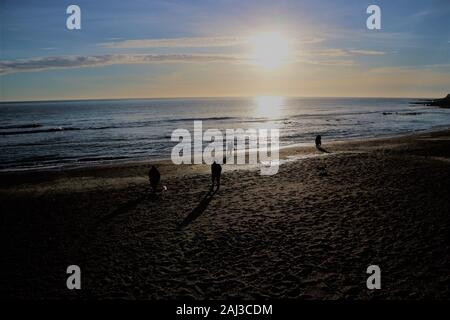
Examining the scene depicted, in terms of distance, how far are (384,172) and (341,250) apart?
11935 mm

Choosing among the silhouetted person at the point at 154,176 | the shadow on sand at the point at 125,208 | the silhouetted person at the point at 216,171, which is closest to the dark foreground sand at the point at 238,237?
the shadow on sand at the point at 125,208

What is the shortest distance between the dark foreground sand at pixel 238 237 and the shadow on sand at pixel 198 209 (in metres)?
0.15

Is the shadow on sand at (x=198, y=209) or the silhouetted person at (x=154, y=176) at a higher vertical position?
the silhouetted person at (x=154, y=176)

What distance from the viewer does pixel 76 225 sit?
13.6m

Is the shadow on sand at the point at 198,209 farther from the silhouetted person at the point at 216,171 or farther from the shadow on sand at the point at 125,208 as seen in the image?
the shadow on sand at the point at 125,208

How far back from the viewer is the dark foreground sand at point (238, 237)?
28.4 ft

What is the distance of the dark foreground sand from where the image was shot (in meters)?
8.66

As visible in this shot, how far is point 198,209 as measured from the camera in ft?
49.0

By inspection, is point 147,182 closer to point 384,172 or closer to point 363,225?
point 363,225

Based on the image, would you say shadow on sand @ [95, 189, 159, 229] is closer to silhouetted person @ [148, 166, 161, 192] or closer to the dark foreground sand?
the dark foreground sand

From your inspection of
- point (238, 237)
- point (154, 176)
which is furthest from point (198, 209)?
point (154, 176)

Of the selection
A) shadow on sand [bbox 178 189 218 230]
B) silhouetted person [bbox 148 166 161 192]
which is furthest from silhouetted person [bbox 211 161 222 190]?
silhouetted person [bbox 148 166 161 192]

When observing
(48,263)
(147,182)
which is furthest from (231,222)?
(147,182)
